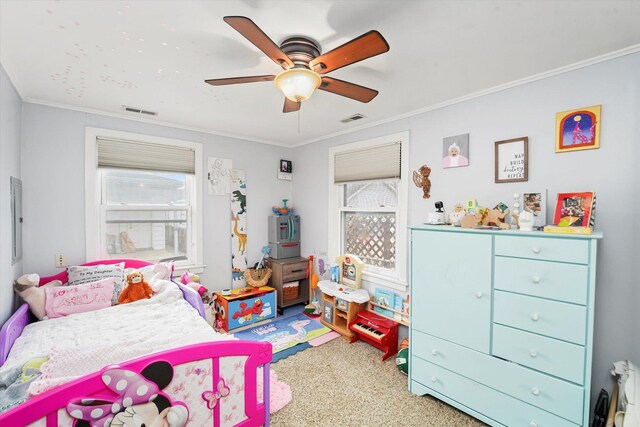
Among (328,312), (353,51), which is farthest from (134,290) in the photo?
(353,51)

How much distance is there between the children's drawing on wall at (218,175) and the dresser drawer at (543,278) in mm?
3004

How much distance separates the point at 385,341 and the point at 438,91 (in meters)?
2.27

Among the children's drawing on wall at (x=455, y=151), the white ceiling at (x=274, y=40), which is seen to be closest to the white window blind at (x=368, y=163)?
the children's drawing on wall at (x=455, y=151)

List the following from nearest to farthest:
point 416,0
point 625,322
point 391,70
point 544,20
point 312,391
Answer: point 416,0 < point 544,20 < point 625,322 < point 391,70 < point 312,391

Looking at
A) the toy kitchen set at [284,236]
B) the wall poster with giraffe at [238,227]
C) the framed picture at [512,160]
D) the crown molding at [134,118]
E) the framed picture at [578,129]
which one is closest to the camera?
the framed picture at [578,129]

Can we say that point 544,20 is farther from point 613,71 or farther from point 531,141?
point 531,141

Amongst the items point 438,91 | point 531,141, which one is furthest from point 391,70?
point 531,141

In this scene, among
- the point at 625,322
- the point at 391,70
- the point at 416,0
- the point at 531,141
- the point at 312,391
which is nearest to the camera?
the point at 416,0

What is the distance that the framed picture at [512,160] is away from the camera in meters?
2.03

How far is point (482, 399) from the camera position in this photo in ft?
5.99

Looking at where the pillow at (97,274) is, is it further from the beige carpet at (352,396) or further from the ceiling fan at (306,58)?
the ceiling fan at (306,58)

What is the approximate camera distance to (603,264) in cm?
174

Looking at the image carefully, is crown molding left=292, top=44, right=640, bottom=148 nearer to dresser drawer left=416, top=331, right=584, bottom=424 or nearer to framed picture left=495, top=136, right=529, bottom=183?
framed picture left=495, top=136, right=529, bottom=183

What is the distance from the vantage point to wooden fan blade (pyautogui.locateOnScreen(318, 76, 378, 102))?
5.15 ft
